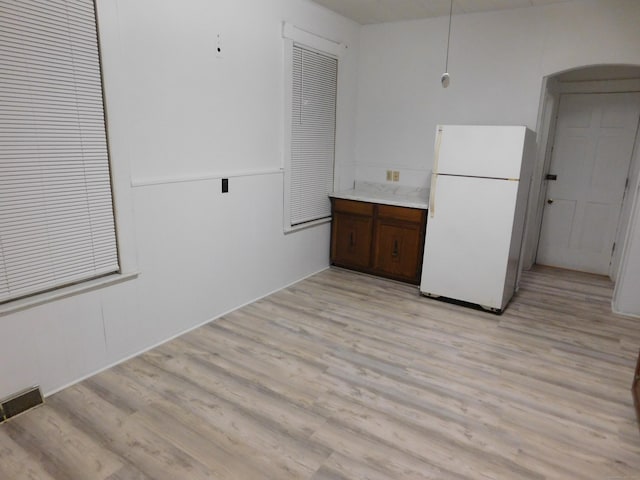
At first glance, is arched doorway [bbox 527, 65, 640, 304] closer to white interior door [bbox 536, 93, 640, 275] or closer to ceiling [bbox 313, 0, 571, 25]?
white interior door [bbox 536, 93, 640, 275]

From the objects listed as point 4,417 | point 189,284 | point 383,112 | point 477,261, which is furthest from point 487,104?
point 4,417

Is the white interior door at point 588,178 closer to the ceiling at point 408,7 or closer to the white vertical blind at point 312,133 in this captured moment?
the ceiling at point 408,7

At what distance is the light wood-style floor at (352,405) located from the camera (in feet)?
6.27

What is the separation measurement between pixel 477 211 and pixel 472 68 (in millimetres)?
1591

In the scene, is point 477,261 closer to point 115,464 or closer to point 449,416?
point 449,416

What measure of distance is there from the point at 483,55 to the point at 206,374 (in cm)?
383

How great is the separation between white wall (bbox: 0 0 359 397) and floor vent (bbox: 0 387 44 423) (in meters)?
0.05

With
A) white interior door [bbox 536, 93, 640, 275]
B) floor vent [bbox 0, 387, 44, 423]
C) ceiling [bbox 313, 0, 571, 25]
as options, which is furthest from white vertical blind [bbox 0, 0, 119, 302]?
white interior door [bbox 536, 93, 640, 275]

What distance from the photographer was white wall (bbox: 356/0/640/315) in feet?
11.6

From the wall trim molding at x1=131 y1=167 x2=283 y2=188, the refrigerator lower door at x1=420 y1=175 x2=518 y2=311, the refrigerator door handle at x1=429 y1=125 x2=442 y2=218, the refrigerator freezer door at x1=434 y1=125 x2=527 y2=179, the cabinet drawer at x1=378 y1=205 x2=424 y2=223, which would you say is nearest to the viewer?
the wall trim molding at x1=131 y1=167 x2=283 y2=188

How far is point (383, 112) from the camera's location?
4680 millimetres

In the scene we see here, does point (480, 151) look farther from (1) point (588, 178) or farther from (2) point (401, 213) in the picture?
(1) point (588, 178)

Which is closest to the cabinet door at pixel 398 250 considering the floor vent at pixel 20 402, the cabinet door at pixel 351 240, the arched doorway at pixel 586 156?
the cabinet door at pixel 351 240

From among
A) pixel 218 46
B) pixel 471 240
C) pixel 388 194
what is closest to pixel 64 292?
pixel 218 46
